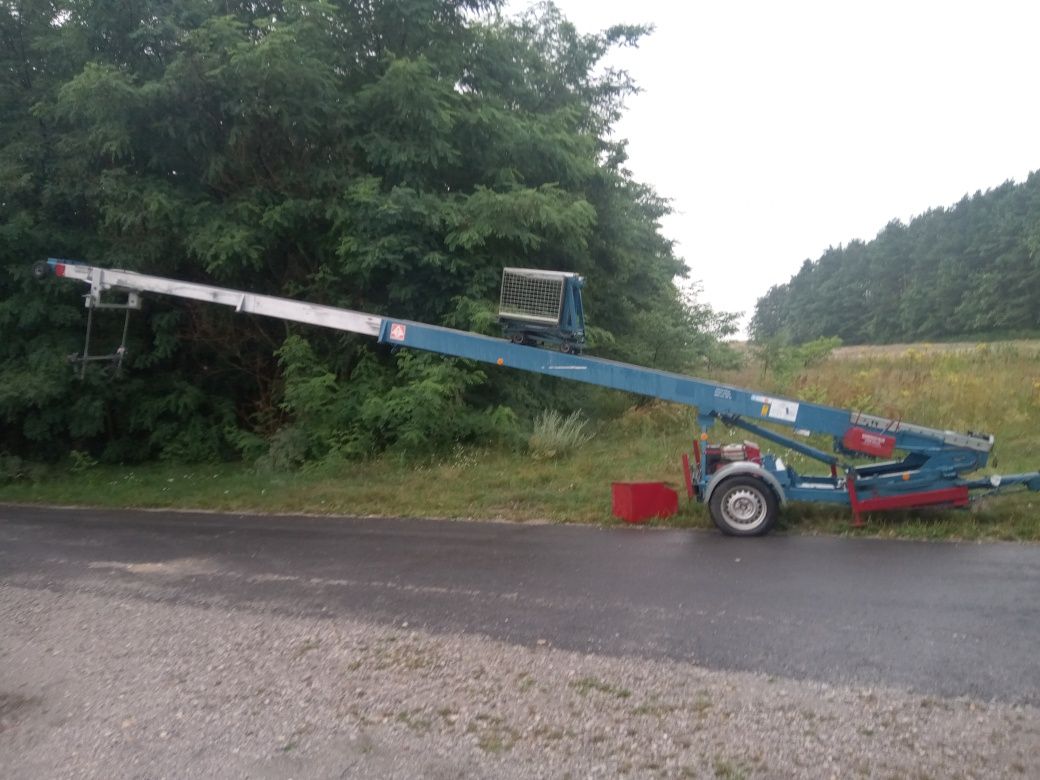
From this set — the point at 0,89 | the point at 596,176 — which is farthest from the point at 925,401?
the point at 0,89

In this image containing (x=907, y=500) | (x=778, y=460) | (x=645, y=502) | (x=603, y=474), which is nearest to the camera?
(x=907, y=500)

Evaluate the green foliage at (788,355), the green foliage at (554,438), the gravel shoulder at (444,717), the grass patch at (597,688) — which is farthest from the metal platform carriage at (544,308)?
the green foliage at (788,355)

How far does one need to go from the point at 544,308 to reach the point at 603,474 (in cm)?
420

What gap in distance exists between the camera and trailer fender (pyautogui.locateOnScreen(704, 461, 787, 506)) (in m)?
9.52

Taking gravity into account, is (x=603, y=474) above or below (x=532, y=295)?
below

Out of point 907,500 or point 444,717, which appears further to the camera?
point 907,500

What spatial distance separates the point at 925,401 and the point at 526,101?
9735 millimetres

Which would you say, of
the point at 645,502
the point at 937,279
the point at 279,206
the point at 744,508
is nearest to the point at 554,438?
the point at 645,502

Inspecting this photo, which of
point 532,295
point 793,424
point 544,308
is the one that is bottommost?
point 793,424

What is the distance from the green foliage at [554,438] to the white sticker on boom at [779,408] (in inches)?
225

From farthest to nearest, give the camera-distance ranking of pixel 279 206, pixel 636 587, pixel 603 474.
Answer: pixel 279 206 → pixel 603 474 → pixel 636 587

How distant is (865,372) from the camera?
19.5 m

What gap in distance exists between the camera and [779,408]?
9.60 metres

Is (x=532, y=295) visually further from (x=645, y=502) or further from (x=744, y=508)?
(x=744, y=508)
